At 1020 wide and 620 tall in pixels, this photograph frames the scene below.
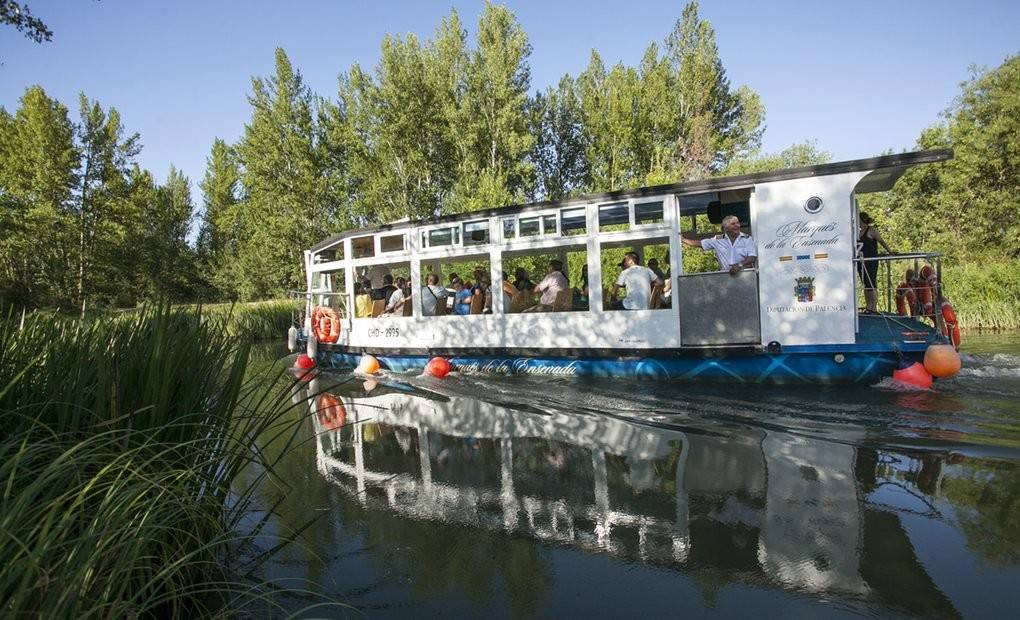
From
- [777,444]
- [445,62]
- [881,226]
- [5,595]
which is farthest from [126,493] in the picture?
[445,62]

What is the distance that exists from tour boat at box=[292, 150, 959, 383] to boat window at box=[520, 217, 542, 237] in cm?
3

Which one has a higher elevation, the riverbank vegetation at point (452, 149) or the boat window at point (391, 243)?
the riverbank vegetation at point (452, 149)

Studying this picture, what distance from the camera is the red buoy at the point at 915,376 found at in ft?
27.1

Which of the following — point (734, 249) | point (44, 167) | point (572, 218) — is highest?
point (44, 167)

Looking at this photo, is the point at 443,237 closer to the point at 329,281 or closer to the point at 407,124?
the point at 329,281

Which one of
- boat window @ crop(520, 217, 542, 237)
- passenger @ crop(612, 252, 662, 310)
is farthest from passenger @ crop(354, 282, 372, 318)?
passenger @ crop(612, 252, 662, 310)

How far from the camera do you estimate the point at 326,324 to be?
14.0m

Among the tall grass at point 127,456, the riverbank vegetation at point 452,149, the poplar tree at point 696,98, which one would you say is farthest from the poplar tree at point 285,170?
the tall grass at point 127,456

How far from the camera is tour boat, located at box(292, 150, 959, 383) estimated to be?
8.88 m

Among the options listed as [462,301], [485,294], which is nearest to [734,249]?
[485,294]

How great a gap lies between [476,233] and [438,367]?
2.63 meters

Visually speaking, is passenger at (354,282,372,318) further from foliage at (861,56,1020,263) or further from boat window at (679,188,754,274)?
foliage at (861,56,1020,263)

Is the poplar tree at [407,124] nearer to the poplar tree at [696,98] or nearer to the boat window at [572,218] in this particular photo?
the poplar tree at [696,98]

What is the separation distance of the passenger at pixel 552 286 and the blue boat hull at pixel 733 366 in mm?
1020
